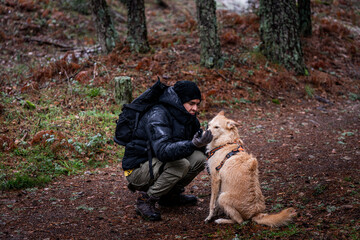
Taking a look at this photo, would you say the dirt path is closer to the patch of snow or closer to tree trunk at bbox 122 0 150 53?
tree trunk at bbox 122 0 150 53

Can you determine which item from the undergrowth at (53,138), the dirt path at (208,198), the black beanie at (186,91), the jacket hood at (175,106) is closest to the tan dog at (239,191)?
the dirt path at (208,198)

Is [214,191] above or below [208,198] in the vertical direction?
above

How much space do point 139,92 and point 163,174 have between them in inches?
227

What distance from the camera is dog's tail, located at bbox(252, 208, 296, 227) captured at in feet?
11.7

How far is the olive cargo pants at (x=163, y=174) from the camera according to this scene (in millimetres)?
4375

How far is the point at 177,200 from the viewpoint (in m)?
4.98

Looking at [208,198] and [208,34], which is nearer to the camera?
[208,198]

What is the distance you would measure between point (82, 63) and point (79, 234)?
7.94 m

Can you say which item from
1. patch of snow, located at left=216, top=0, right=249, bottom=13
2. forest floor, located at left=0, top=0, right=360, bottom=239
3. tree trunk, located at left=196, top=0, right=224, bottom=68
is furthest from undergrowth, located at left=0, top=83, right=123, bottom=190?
patch of snow, located at left=216, top=0, right=249, bottom=13

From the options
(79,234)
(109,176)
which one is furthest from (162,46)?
(79,234)

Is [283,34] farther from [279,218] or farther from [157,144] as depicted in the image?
[279,218]

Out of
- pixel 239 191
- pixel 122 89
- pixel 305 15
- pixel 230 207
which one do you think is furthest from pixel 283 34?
pixel 230 207

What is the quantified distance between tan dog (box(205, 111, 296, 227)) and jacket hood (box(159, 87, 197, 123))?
736mm

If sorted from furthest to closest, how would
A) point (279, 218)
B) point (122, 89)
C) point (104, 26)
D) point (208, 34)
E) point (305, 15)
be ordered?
Result: point (305, 15)
point (104, 26)
point (208, 34)
point (122, 89)
point (279, 218)
